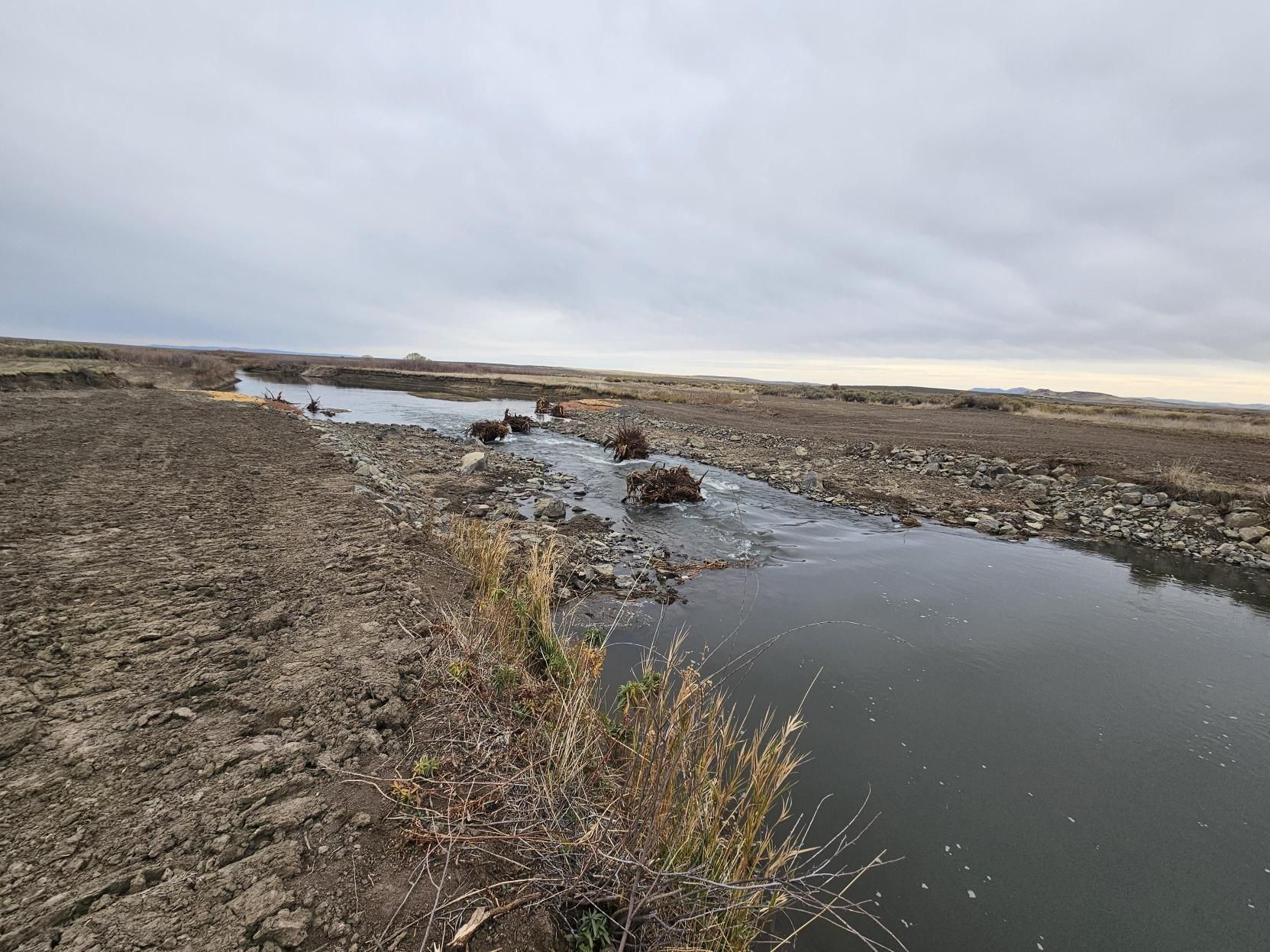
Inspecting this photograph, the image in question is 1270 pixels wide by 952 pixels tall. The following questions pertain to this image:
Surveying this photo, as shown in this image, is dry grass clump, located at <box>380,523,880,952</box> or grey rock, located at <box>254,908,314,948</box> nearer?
grey rock, located at <box>254,908,314,948</box>

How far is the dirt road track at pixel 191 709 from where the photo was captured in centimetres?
207

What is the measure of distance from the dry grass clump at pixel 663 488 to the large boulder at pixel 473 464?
15.3 feet

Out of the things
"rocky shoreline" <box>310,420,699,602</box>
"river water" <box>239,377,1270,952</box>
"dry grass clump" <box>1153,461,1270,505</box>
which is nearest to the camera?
"river water" <box>239,377,1270,952</box>

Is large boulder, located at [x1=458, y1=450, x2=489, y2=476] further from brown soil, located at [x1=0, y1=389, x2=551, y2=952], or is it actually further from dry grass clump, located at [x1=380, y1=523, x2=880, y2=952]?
dry grass clump, located at [x1=380, y1=523, x2=880, y2=952]

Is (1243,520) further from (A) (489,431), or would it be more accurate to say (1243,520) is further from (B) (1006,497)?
(A) (489,431)

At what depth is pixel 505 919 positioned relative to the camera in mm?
2238

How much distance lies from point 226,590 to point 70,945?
3.65 meters

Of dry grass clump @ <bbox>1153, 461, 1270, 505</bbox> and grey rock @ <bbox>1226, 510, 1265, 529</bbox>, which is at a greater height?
dry grass clump @ <bbox>1153, 461, 1270, 505</bbox>

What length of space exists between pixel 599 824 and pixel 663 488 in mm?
10083

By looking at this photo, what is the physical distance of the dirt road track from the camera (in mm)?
2070

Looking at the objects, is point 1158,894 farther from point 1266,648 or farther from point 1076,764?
point 1266,648

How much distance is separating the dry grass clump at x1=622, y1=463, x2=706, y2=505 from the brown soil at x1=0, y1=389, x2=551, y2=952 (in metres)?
6.25

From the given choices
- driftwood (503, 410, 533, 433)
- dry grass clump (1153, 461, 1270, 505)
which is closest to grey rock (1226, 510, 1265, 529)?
dry grass clump (1153, 461, 1270, 505)

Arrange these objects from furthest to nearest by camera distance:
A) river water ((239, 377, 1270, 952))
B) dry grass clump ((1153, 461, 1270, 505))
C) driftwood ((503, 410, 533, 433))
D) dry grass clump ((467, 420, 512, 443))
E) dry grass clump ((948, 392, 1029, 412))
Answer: dry grass clump ((948, 392, 1029, 412))
driftwood ((503, 410, 533, 433))
dry grass clump ((467, 420, 512, 443))
dry grass clump ((1153, 461, 1270, 505))
river water ((239, 377, 1270, 952))
